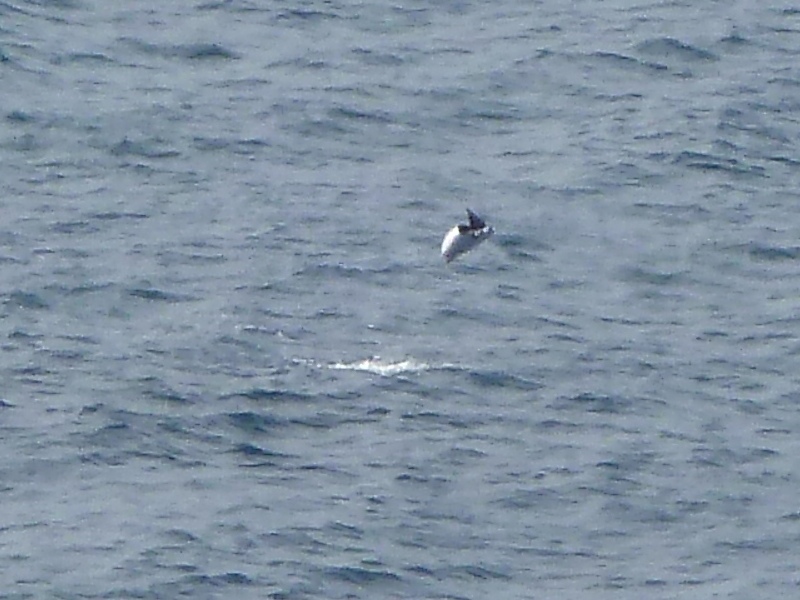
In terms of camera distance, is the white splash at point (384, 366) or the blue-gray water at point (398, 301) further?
the white splash at point (384, 366)

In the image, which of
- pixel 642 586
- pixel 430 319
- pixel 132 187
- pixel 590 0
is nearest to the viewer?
pixel 642 586

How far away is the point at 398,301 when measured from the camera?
6338cm

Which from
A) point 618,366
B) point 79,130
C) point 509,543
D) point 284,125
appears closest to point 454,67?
point 284,125

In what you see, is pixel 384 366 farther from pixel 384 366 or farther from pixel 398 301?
pixel 398 301

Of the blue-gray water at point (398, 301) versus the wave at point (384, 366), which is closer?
the blue-gray water at point (398, 301)

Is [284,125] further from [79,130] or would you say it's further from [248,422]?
[248,422]

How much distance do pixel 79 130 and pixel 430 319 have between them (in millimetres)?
12850

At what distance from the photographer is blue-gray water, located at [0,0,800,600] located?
54125mm

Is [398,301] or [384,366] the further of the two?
[398,301]

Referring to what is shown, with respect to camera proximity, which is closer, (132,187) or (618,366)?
(618,366)

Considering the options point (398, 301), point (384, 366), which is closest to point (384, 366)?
point (384, 366)

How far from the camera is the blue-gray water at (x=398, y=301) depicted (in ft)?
178

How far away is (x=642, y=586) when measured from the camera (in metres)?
52.9

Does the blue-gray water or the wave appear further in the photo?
the wave
